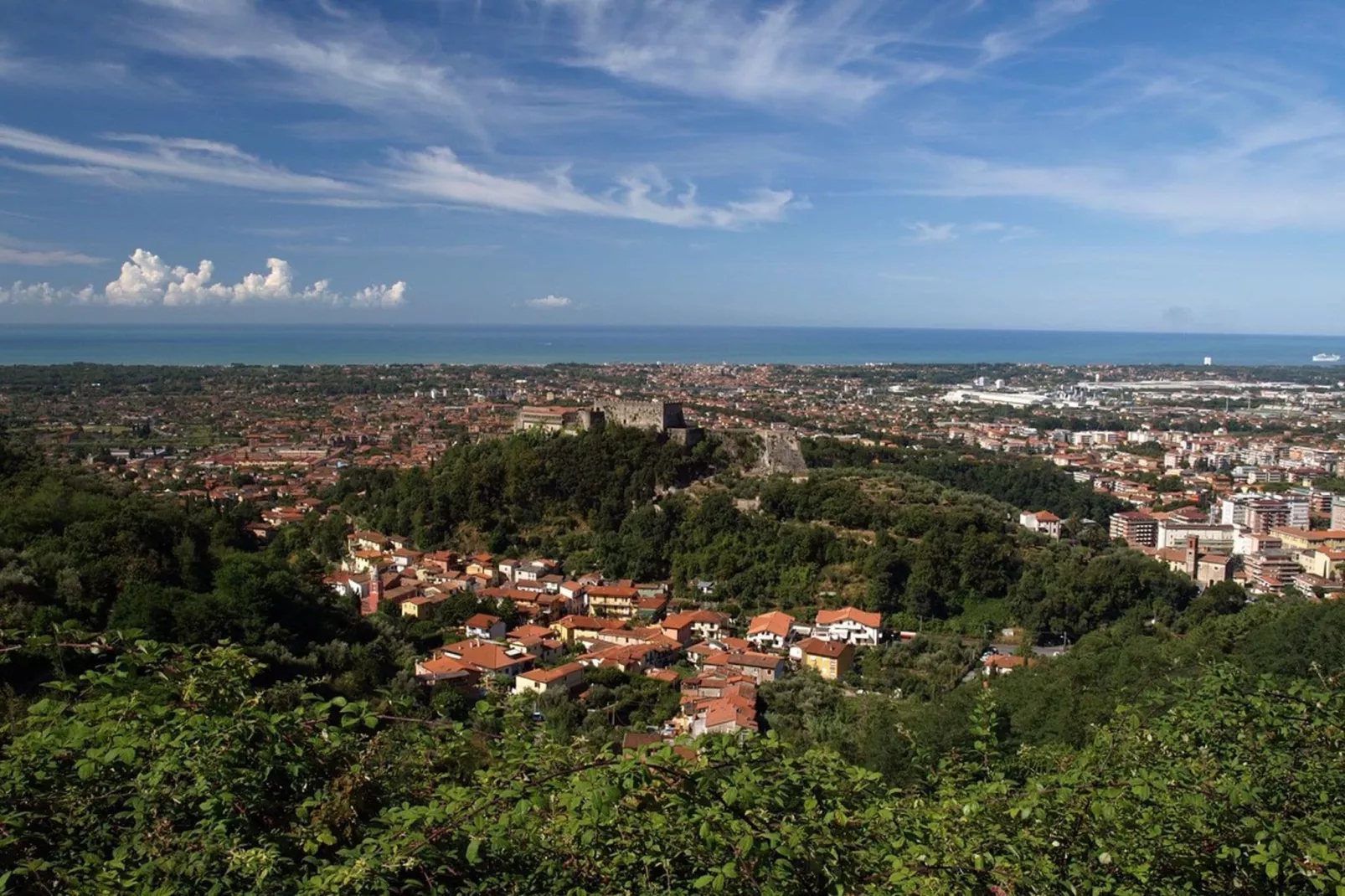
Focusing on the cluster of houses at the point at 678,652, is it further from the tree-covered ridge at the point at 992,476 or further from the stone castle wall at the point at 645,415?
the tree-covered ridge at the point at 992,476

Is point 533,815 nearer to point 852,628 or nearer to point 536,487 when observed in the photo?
point 852,628

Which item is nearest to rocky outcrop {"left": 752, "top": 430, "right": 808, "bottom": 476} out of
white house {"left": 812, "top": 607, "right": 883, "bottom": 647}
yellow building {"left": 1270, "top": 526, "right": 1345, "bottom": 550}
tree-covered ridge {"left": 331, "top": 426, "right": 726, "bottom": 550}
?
tree-covered ridge {"left": 331, "top": 426, "right": 726, "bottom": 550}

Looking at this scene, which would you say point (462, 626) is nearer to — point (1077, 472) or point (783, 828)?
point (783, 828)

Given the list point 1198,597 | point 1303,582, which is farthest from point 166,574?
point 1303,582

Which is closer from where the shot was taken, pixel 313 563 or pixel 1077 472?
pixel 313 563

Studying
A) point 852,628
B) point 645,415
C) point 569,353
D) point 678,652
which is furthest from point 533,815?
point 569,353

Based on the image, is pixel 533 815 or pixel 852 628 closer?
pixel 533 815
